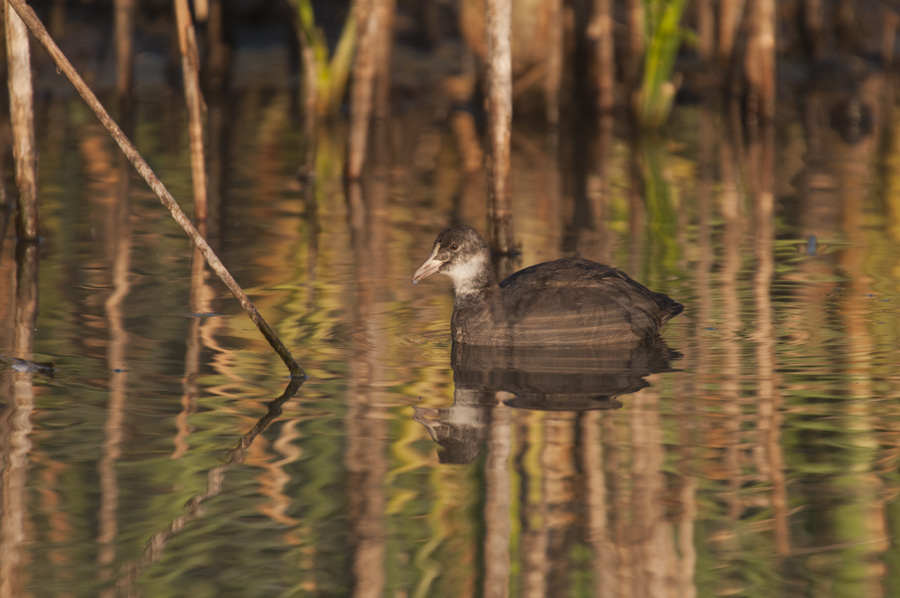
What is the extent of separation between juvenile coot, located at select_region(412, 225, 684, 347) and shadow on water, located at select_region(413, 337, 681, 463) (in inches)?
3.2

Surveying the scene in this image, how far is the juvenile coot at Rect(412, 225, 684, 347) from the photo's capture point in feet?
27.1

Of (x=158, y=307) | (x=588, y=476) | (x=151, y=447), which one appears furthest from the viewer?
(x=158, y=307)

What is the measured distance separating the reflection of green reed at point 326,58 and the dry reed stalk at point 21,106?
385 cm

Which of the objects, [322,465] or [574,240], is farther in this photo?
[574,240]

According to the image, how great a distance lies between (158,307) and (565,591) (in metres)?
5.08

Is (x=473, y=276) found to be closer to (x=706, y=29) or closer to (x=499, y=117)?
(x=499, y=117)

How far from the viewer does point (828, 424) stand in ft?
22.4

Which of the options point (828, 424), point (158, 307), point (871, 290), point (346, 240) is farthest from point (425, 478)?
point (346, 240)

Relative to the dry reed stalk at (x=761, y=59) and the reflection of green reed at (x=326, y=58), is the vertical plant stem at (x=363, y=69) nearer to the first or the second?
the reflection of green reed at (x=326, y=58)

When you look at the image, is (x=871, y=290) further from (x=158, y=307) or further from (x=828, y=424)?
(x=158, y=307)

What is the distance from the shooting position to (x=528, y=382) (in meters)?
7.62

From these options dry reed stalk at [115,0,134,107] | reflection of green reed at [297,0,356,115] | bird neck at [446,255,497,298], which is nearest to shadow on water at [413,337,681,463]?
bird neck at [446,255,497,298]

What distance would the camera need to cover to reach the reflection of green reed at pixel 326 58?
1398 cm

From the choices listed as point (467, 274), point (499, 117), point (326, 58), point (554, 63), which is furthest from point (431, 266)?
point (554, 63)
